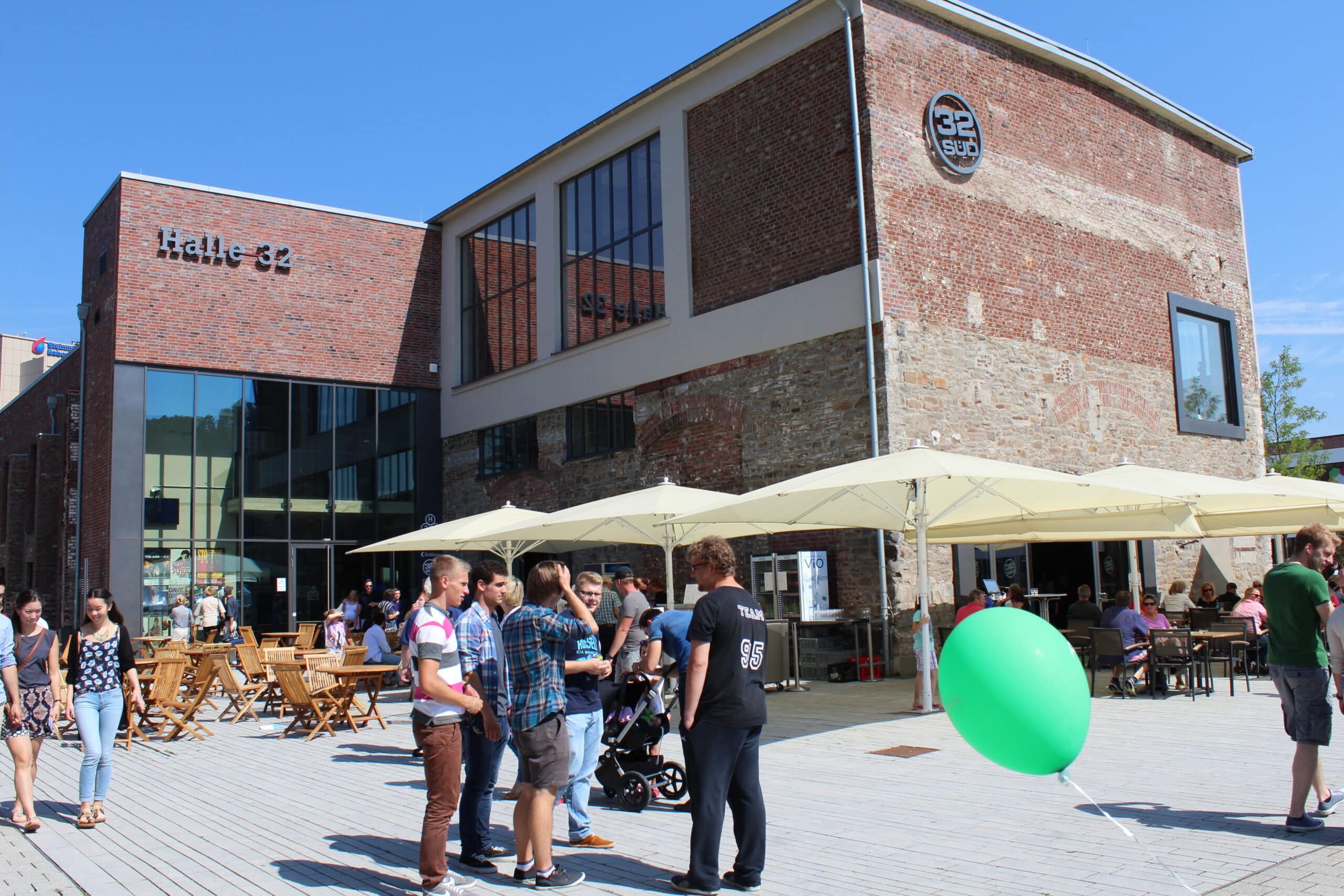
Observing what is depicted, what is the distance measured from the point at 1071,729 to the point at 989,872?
107 cm

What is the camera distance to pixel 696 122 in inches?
746

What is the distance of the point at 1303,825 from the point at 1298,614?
3.63 ft

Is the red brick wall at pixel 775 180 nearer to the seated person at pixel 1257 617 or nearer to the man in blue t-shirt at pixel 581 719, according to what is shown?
the seated person at pixel 1257 617

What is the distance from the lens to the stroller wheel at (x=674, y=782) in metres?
7.30

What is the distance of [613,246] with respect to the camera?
68.5 feet

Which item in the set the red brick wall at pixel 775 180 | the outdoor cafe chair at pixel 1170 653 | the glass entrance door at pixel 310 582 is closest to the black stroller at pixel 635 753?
the outdoor cafe chair at pixel 1170 653

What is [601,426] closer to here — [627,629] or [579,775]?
[627,629]

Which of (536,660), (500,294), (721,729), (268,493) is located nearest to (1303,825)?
(721,729)

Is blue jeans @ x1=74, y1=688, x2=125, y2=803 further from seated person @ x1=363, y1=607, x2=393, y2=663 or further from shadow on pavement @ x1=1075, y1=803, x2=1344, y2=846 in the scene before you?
seated person @ x1=363, y1=607, x2=393, y2=663

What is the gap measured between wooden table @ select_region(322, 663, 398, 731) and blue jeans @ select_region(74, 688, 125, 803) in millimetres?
3464

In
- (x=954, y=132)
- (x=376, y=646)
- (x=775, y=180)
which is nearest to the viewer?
(x=376, y=646)

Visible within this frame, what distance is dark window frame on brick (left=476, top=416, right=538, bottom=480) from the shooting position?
22938mm

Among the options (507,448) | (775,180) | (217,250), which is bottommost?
(507,448)

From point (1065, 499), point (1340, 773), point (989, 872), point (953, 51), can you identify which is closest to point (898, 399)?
point (1065, 499)
